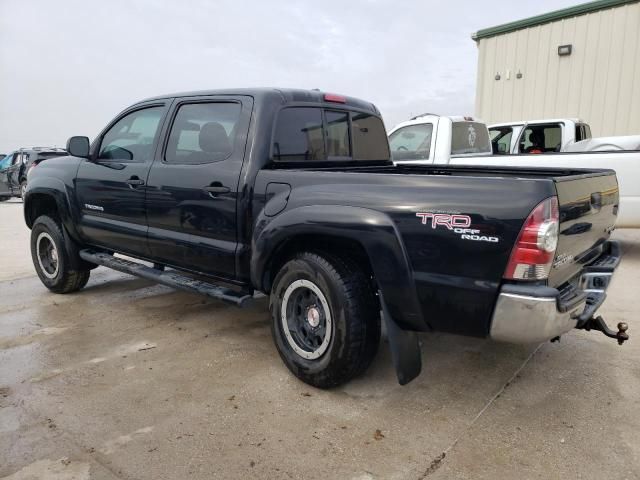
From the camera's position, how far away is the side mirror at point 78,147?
455 cm

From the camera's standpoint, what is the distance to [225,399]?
3021mm

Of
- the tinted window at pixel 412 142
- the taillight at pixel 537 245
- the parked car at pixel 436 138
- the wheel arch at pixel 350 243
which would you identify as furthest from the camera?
the tinted window at pixel 412 142

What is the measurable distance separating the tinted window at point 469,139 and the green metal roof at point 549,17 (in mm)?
5898

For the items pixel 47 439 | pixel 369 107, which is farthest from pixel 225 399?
pixel 369 107

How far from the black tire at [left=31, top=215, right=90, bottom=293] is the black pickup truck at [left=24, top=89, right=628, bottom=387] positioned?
176 mm

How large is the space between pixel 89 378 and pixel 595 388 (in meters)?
3.11

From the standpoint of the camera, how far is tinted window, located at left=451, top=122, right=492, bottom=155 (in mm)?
7285

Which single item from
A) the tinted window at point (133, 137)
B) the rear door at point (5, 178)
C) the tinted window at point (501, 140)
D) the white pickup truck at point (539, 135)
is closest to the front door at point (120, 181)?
the tinted window at point (133, 137)

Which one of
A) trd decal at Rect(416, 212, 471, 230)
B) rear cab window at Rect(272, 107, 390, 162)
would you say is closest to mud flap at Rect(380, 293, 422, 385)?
trd decal at Rect(416, 212, 471, 230)

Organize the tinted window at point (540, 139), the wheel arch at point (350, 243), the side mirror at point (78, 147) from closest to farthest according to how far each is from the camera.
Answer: the wheel arch at point (350, 243) → the side mirror at point (78, 147) → the tinted window at point (540, 139)

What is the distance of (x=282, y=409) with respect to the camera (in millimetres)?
2910

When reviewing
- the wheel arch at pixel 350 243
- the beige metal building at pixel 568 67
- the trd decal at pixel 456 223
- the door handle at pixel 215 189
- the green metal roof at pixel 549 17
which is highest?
the green metal roof at pixel 549 17

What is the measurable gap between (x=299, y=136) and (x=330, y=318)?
138cm

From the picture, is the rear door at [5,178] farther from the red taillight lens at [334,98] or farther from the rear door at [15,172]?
the red taillight lens at [334,98]
